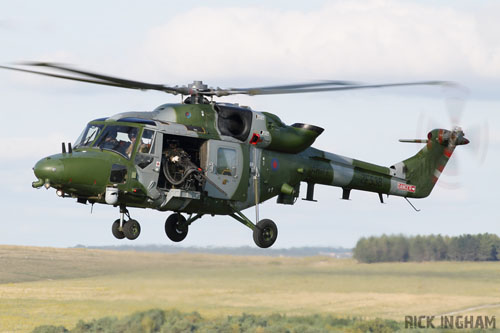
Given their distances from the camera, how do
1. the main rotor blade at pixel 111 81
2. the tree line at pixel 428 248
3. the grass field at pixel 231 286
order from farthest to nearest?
the tree line at pixel 428 248 < the grass field at pixel 231 286 < the main rotor blade at pixel 111 81

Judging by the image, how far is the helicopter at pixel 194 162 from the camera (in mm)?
18797

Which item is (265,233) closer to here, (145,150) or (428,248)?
(145,150)

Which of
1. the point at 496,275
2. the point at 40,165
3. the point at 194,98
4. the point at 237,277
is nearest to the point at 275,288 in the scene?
the point at 237,277

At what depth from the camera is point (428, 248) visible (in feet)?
108

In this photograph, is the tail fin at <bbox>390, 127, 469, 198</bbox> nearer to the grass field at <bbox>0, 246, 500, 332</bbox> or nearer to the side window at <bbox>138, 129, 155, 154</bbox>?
the grass field at <bbox>0, 246, 500, 332</bbox>

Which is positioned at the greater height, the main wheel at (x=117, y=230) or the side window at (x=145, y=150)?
the side window at (x=145, y=150)

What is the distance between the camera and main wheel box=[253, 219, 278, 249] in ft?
69.3

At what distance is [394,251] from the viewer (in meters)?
30.9

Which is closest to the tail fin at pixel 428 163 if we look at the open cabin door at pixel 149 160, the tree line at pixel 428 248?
the tree line at pixel 428 248

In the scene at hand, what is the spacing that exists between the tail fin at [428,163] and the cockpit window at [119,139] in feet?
26.6

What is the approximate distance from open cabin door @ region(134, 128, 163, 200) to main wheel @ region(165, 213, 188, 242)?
7.64ft

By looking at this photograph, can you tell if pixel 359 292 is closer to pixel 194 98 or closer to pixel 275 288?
pixel 275 288

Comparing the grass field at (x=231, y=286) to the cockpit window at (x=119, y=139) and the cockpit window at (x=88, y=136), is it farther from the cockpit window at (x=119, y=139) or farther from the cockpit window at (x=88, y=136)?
the cockpit window at (x=119, y=139)

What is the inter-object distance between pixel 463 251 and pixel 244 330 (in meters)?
9.31
